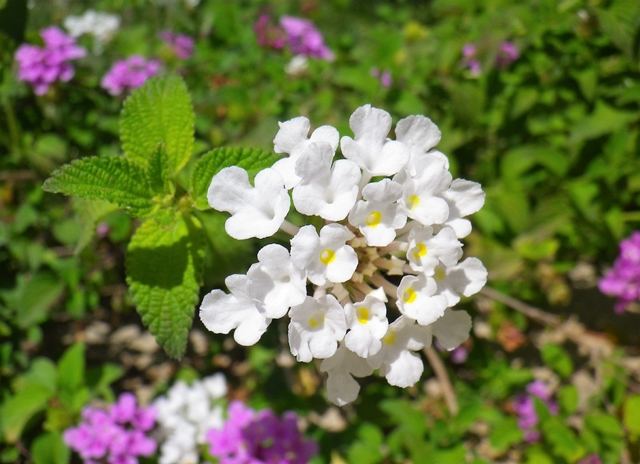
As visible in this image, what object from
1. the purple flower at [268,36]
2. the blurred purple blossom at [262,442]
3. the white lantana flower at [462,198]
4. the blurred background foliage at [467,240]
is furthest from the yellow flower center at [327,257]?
the purple flower at [268,36]

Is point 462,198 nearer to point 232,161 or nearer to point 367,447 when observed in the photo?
point 232,161

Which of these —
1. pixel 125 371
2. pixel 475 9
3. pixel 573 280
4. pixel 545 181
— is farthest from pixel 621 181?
pixel 125 371

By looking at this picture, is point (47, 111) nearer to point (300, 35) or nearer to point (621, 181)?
point (300, 35)

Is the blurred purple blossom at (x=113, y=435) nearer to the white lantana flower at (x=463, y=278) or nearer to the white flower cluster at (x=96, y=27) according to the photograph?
the white lantana flower at (x=463, y=278)

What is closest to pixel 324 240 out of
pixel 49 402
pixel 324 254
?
pixel 324 254

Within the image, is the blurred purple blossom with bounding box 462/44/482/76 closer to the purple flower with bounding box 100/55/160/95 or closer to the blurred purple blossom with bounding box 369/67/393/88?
the blurred purple blossom with bounding box 369/67/393/88
